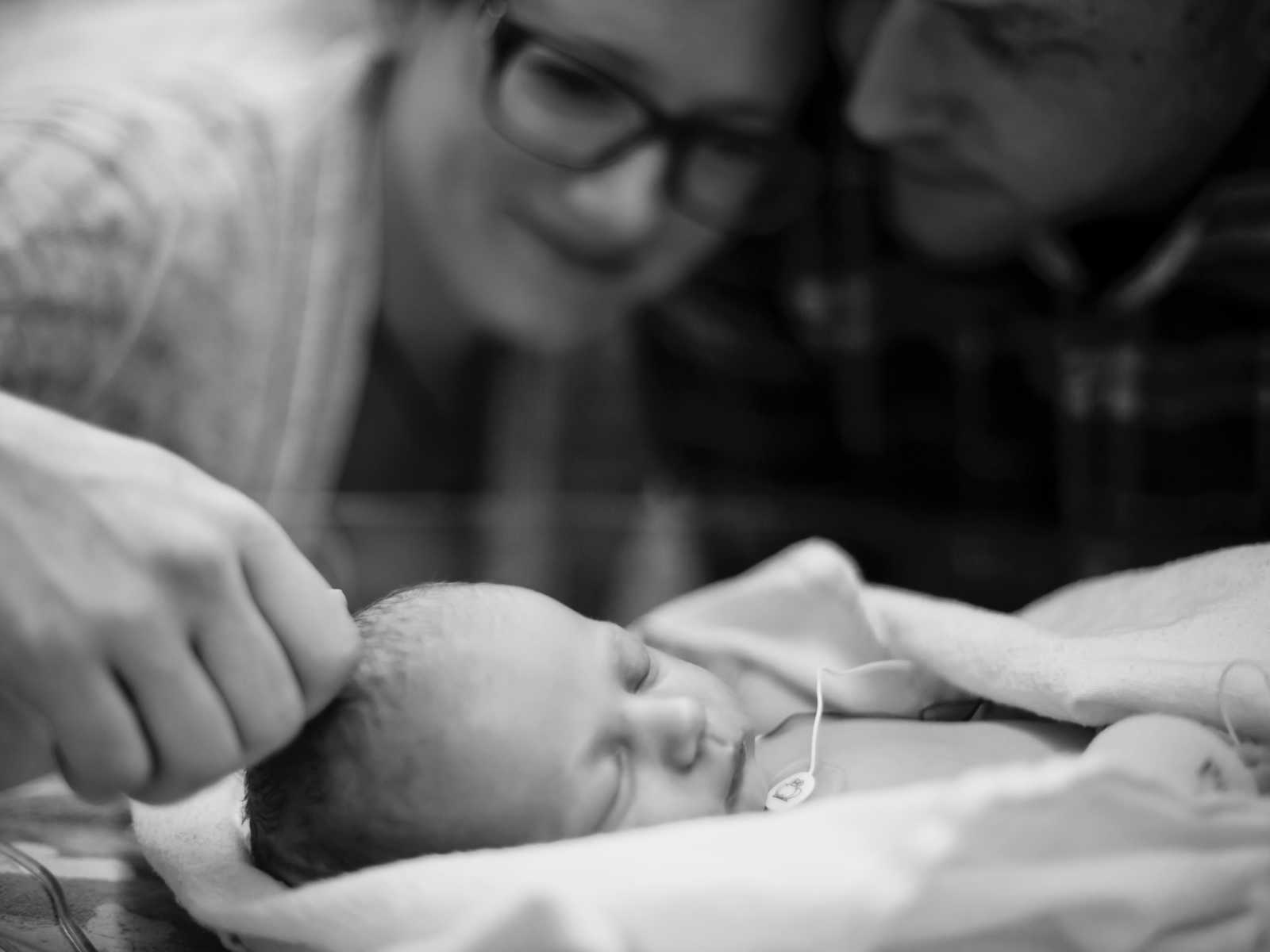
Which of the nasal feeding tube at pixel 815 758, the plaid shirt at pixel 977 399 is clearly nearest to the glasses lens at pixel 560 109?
the plaid shirt at pixel 977 399

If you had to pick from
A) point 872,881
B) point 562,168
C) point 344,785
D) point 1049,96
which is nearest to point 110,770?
point 344,785

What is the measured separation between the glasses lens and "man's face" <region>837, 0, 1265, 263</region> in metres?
0.25

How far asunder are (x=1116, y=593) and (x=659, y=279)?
72 centimetres

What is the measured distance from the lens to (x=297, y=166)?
4.03ft

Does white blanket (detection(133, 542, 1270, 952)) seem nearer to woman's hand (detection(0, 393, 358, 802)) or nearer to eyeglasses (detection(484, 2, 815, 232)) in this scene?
woman's hand (detection(0, 393, 358, 802))

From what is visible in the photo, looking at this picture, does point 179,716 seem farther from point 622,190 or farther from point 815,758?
point 622,190

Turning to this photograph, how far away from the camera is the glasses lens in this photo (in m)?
1.12

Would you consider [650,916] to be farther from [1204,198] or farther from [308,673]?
[1204,198]

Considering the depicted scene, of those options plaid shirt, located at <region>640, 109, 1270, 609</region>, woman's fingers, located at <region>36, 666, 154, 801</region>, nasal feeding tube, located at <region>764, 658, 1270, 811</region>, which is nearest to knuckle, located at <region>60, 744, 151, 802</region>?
woman's fingers, located at <region>36, 666, 154, 801</region>

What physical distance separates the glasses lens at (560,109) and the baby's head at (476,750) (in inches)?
24.8

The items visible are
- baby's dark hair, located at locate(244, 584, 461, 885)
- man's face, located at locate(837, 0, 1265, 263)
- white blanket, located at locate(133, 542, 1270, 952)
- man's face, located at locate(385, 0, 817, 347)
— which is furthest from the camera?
man's face, located at locate(385, 0, 817, 347)

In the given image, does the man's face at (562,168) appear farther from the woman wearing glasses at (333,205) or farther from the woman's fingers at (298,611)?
the woman's fingers at (298,611)

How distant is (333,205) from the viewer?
1258 millimetres

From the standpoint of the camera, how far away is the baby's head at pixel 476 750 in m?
0.59
